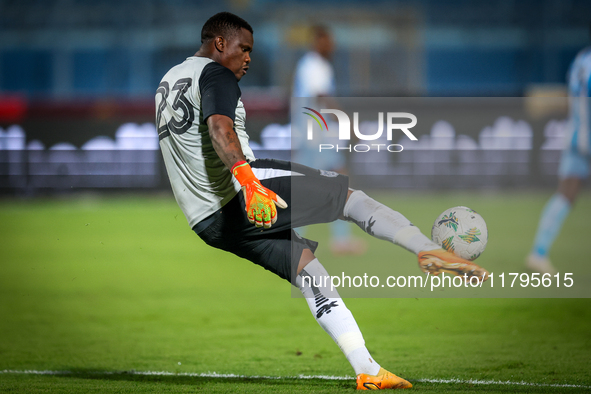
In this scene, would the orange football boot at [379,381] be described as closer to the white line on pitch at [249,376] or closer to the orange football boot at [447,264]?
the white line on pitch at [249,376]

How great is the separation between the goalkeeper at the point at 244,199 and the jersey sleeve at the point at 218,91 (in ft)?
0.18

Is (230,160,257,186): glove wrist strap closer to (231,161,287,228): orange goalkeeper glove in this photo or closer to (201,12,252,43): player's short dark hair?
(231,161,287,228): orange goalkeeper glove

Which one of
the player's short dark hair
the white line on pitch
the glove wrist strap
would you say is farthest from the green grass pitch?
the player's short dark hair

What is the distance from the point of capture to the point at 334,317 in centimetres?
346

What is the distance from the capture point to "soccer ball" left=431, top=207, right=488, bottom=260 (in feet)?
11.4

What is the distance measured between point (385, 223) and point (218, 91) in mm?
1015

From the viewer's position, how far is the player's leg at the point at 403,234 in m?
3.12

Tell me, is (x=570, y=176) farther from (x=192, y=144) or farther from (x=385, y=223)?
(x=192, y=144)

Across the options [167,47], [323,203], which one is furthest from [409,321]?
[167,47]

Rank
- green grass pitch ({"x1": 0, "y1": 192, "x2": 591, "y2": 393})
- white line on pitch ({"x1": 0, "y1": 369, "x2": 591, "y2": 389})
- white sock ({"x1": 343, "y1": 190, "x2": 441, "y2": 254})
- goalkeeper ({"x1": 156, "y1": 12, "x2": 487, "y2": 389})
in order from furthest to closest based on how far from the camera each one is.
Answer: green grass pitch ({"x1": 0, "y1": 192, "x2": 591, "y2": 393}), white line on pitch ({"x1": 0, "y1": 369, "x2": 591, "y2": 389}), goalkeeper ({"x1": 156, "y1": 12, "x2": 487, "y2": 389}), white sock ({"x1": 343, "y1": 190, "x2": 441, "y2": 254})

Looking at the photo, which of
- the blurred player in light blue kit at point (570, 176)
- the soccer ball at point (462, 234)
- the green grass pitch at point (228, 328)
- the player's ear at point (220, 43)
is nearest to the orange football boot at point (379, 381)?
the green grass pitch at point (228, 328)

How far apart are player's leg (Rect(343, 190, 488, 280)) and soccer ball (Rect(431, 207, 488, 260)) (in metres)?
0.23

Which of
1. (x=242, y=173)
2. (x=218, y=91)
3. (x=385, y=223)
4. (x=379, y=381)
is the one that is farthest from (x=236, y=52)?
(x=379, y=381)

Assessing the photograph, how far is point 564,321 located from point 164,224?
7.38m
